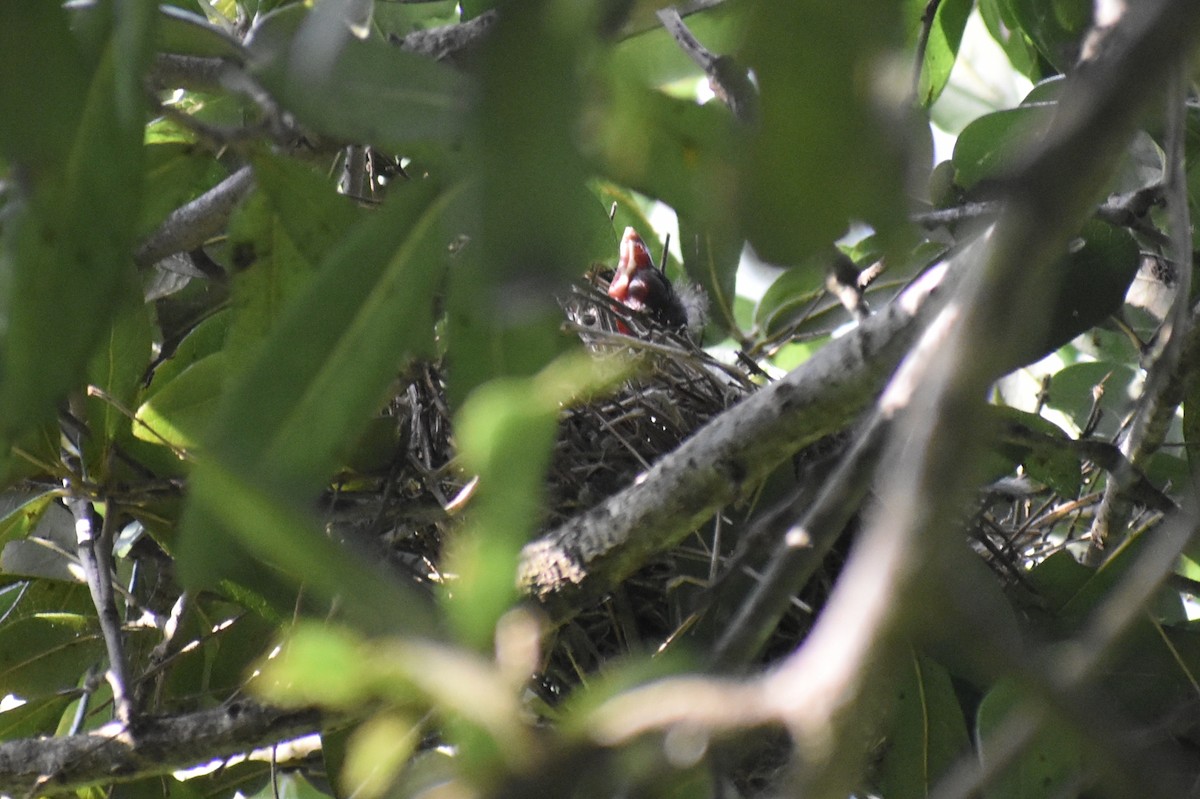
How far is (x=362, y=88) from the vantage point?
0.58m

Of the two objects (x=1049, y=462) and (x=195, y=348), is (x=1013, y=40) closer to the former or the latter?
(x=1049, y=462)

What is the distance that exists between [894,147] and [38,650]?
4.73 ft

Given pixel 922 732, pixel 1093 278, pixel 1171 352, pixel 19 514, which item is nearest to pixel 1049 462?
pixel 1093 278

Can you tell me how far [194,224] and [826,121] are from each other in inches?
39.2

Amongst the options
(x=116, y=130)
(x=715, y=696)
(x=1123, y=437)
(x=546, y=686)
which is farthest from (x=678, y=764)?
(x=1123, y=437)

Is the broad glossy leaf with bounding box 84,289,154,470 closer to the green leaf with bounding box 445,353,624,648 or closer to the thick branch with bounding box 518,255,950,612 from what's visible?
the thick branch with bounding box 518,255,950,612

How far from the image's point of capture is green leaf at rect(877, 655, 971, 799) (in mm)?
1223

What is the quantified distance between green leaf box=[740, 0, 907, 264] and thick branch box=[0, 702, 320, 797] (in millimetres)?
903

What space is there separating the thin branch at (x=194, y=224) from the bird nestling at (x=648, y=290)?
124cm

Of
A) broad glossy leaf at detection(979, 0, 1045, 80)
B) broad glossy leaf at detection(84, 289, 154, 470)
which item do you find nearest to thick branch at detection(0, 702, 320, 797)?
broad glossy leaf at detection(84, 289, 154, 470)

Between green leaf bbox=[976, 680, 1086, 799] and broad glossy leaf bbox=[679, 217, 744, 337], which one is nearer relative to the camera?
green leaf bbox=[976, 680, 1086, 799]

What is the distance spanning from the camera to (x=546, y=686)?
144 cm

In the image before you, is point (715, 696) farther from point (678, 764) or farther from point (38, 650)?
point (38, 650)

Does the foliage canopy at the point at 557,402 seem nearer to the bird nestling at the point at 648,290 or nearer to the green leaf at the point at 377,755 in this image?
the green leaf at the point at 377,755
